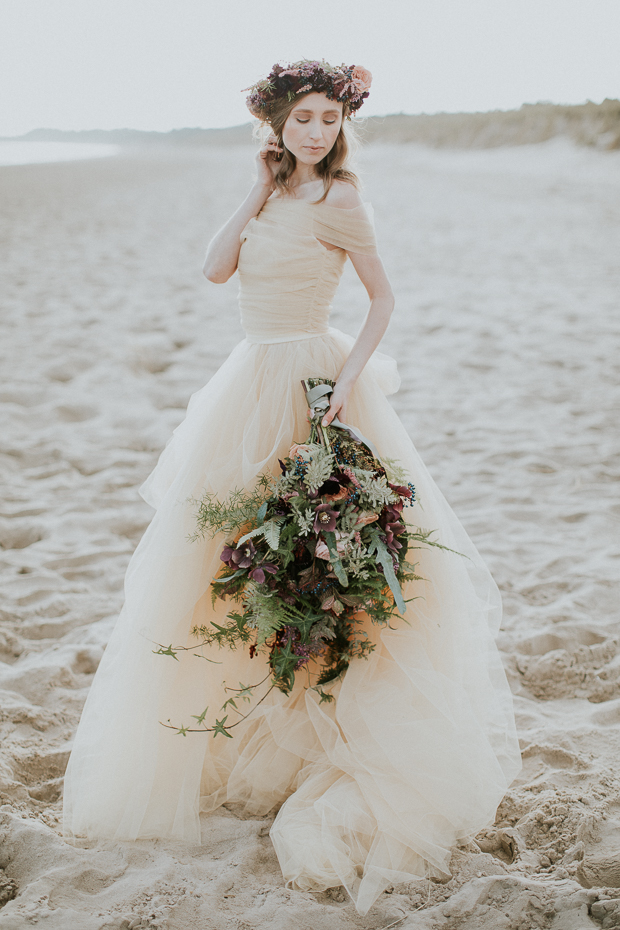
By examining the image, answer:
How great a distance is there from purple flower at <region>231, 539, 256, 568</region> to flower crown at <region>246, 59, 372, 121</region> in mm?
1245

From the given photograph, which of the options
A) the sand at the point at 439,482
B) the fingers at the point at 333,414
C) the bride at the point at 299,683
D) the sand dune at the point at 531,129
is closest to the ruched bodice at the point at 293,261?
the bride at the point at 299,683

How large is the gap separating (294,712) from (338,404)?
92 cm

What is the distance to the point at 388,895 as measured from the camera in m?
1.79

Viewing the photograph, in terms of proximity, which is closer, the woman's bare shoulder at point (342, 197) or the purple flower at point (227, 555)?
the purple flower at point (227, 555)

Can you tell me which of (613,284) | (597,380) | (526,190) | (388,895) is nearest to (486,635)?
(388,895)

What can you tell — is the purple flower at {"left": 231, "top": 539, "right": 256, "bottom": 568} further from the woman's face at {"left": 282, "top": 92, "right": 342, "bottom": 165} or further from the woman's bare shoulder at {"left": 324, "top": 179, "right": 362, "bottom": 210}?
the woman's face at {"left": 282, "top": 92, "right": 342, "bottom": 165}

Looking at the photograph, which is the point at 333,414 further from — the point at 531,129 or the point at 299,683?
the point at 531,129

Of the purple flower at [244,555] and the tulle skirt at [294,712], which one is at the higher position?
the purple flower at [244,555]

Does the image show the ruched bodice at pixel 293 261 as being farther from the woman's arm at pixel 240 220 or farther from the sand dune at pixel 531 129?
the sand dune at pixel 531 129

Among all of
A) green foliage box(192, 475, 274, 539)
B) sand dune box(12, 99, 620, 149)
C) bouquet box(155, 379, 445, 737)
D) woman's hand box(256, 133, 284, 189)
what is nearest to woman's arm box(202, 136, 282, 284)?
woman's hand box(256, 133, 284, 189)

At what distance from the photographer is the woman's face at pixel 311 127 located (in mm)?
1991

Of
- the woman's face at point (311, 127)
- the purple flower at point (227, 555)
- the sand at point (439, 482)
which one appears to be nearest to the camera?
the sand at point (439, 482)

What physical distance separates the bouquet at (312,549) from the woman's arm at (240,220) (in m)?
0.44

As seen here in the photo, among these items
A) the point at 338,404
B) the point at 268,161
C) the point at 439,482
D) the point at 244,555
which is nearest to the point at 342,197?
the point at 268,161
